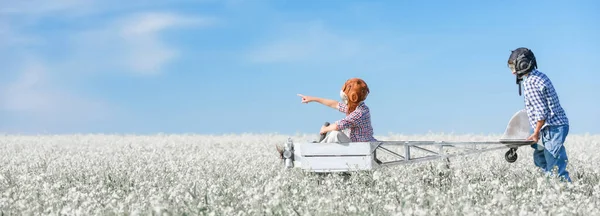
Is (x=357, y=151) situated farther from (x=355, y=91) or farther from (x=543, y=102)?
(x=543, y=102)

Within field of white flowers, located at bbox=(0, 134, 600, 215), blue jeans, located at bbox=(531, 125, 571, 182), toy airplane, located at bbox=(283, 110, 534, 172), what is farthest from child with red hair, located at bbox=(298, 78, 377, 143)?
blue jeans, located at bbox=(531, 125, 571, 182)

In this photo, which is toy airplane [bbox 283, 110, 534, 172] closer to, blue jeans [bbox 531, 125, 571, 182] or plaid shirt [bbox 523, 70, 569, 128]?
blue jeans [bbox 531, 125, 571, 182]

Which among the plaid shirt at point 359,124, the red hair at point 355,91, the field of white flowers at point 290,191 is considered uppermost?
the red hair at point 355,91

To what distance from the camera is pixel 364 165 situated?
8.55 meters

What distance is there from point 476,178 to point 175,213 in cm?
545

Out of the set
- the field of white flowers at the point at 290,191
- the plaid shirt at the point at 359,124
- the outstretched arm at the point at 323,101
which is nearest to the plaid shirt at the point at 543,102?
the field of white flowers at the point at 290,191

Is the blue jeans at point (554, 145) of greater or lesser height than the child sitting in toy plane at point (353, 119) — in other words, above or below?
below

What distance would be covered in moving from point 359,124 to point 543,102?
2.30 meters

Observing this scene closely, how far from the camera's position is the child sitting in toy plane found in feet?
→ 29.5

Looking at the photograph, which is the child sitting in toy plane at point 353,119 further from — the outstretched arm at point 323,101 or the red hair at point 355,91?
the outstretched arm at point 323,101

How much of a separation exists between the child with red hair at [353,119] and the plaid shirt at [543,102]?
2048 millimetres

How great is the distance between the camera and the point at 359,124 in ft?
30.0

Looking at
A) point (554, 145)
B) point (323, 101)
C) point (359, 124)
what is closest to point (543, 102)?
point (554, 145)

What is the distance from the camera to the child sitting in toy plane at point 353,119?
9000mm
